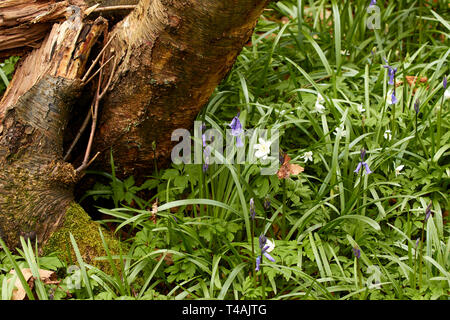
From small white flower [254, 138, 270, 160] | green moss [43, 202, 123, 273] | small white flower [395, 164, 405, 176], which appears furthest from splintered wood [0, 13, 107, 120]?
small white flower [395, 164, 405, 176]

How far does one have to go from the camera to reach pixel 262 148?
2.35m

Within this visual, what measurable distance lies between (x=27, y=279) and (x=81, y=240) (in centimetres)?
35

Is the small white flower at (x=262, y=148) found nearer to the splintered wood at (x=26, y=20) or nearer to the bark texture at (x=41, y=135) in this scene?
the bark texture at (x=41, y=135)

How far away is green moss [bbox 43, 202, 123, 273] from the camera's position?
2.23 m

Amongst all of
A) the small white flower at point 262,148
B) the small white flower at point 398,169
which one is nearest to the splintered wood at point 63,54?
the small white flower at point 262,148

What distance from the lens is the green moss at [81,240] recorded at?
7.30 feet

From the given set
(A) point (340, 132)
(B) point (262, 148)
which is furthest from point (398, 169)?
(B) point (262, 148)

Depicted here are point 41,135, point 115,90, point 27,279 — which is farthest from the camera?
point 115,90

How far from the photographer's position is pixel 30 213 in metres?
2.21

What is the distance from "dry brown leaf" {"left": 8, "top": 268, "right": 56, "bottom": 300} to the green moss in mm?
147

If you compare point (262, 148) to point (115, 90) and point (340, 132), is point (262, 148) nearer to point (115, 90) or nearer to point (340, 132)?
point (340, 132)

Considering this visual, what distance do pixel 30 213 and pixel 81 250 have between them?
0.91ft

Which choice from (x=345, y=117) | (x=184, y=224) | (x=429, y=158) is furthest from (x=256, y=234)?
(x=429, y=158)

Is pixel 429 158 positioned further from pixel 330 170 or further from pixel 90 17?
pixel 90 17
